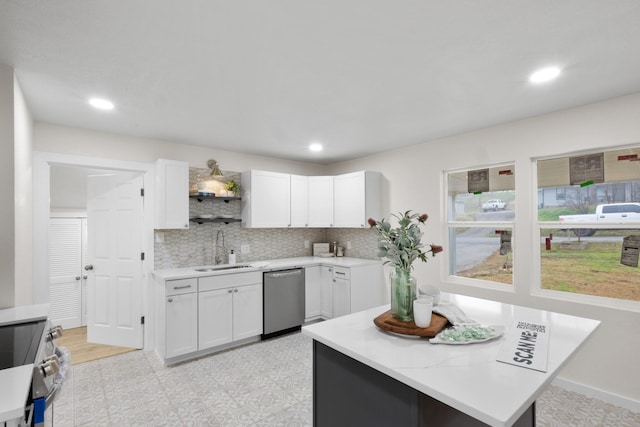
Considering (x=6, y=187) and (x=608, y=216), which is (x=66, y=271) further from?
(x=608, y=216)

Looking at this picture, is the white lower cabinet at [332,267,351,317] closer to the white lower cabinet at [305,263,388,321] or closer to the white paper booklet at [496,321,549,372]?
the white lower cabinet at [305,263,388,321]

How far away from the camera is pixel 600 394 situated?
2.59 metres

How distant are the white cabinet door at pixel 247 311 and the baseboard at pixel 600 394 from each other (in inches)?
120

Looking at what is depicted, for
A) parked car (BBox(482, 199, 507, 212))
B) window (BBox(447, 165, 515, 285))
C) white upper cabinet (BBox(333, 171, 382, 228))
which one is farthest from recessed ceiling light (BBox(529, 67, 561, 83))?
white upper cabinet (BBox(333, 171, 382, 228))

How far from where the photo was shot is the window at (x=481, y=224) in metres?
3.32

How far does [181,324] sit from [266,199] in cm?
182

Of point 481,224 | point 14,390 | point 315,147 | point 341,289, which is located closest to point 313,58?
point 14,390

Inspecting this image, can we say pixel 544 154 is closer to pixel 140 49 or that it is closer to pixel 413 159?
pixel 413 159

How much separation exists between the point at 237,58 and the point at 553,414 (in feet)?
11.0

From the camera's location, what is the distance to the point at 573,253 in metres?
2.87

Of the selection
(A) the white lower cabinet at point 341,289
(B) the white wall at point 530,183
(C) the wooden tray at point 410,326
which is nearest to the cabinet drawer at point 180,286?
(A) the white lower cabinet at point 341,289

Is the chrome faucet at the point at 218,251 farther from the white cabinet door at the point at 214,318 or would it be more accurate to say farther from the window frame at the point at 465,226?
the window frame at the point at 465,226

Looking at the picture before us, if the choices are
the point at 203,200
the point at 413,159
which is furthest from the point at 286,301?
the point at 413,159

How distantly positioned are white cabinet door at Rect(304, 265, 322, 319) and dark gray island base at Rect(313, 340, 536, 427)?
8.57ft
